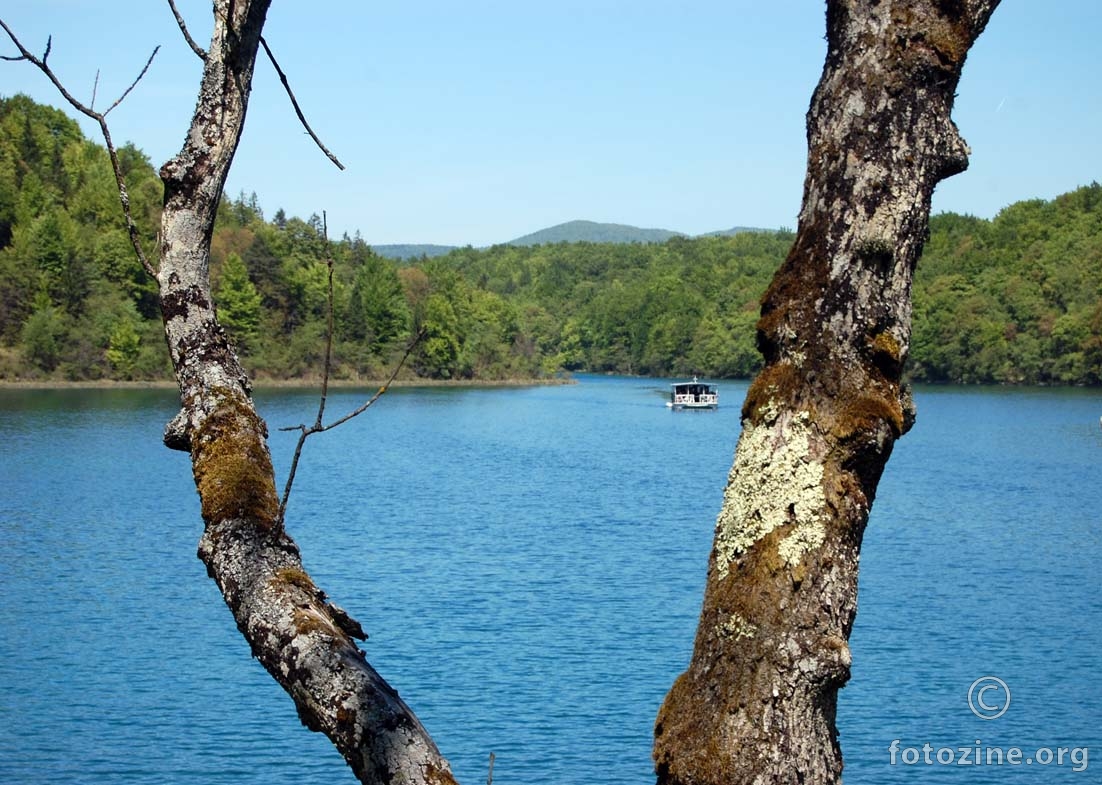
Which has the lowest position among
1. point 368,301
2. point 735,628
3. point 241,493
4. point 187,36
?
point 735,628

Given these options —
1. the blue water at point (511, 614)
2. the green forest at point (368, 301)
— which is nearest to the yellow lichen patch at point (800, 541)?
the blue water at point (511, 614)

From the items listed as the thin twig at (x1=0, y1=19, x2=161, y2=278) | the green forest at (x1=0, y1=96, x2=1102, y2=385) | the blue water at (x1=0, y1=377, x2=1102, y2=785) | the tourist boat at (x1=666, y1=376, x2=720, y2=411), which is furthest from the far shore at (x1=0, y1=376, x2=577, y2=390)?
the thin twig at (x1=0, y1=19, x2=161, y2=278)

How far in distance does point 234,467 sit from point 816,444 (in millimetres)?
1198

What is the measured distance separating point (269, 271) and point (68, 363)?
71.6ft

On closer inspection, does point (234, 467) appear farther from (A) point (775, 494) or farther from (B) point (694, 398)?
(B) point (694, 398)

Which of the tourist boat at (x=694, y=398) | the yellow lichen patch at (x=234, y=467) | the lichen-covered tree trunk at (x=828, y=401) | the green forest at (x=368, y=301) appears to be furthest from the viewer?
the green forest at (x=368, y=301)

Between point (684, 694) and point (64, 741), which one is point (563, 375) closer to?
point (64, 741)

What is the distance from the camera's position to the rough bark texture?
2.06m

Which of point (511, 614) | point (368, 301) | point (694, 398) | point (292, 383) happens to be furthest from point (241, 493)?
point (368, 301)

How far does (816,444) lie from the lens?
1968 mm

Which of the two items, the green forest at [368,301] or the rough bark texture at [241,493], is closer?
the rough bark texture at [241,493]

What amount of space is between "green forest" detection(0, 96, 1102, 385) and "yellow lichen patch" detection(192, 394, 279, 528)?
83.8 metres

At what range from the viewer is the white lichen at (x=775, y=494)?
1.93 metres

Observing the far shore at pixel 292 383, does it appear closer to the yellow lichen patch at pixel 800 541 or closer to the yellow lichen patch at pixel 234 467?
the yellow lichen patch at pixel 234 467
